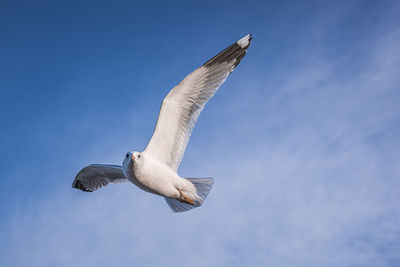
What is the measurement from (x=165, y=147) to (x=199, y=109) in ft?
2.40

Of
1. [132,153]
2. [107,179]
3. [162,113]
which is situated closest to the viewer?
[132,153]

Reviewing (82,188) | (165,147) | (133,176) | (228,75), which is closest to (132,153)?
(133,176)

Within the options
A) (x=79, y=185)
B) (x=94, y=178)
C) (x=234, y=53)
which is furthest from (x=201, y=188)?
(x=79, y=185)

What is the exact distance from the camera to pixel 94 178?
7.34 meters

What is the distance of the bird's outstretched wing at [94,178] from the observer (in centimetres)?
702

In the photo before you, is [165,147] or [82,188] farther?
[82,188]

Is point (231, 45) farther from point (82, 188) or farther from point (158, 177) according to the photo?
point (82, 188)

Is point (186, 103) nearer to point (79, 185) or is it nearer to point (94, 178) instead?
point (94, 178)

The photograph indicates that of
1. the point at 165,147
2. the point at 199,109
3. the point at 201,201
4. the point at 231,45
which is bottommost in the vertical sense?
the point at 201,201

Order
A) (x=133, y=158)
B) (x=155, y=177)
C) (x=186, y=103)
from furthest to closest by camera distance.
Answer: (x=186, y=103) → (x=155, y=177) → (x=133, y=158)

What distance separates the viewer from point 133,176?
545 centimetres

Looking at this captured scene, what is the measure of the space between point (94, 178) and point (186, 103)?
7.95 feet

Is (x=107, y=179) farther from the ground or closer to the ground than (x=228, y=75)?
closer to the ground

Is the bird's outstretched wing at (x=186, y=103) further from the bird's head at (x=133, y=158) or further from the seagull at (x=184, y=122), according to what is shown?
the bird's head at (x=133, y=158)
